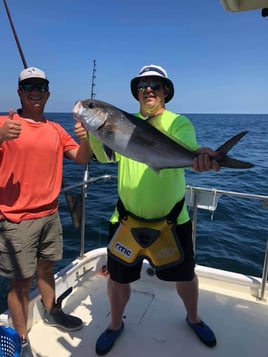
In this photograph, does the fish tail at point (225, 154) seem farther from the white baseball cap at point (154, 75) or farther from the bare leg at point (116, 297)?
the bare leg at point (116, 297)

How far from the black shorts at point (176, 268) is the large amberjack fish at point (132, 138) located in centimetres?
82

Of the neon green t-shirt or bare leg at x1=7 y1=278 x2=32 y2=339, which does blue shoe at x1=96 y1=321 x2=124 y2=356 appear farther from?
the neon green t-shirt

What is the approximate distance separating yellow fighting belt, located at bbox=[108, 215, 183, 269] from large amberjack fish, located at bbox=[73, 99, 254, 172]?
68cm

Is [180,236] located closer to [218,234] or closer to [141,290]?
[141,290]

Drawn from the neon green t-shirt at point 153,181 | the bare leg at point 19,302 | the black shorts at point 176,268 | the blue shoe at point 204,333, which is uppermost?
the neon green t-shirt at point 153,181

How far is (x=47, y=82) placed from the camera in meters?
3.00

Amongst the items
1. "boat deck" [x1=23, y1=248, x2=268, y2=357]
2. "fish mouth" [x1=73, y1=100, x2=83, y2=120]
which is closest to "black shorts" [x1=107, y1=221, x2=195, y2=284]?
"boat deck" [x1=23, y1=248, x2=268, y2=357]

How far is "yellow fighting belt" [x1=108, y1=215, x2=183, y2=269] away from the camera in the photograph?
9.24 feet

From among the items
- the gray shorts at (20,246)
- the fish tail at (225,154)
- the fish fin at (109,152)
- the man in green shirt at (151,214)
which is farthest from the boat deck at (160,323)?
the fish tail at (225,154)

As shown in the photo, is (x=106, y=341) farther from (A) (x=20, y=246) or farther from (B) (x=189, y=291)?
(A) (x=20, y=246)

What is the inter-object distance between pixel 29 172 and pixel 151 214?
110 centimetres

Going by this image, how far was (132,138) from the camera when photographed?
2314mm

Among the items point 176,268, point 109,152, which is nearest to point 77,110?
point 109,152

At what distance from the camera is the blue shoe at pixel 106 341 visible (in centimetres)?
295
